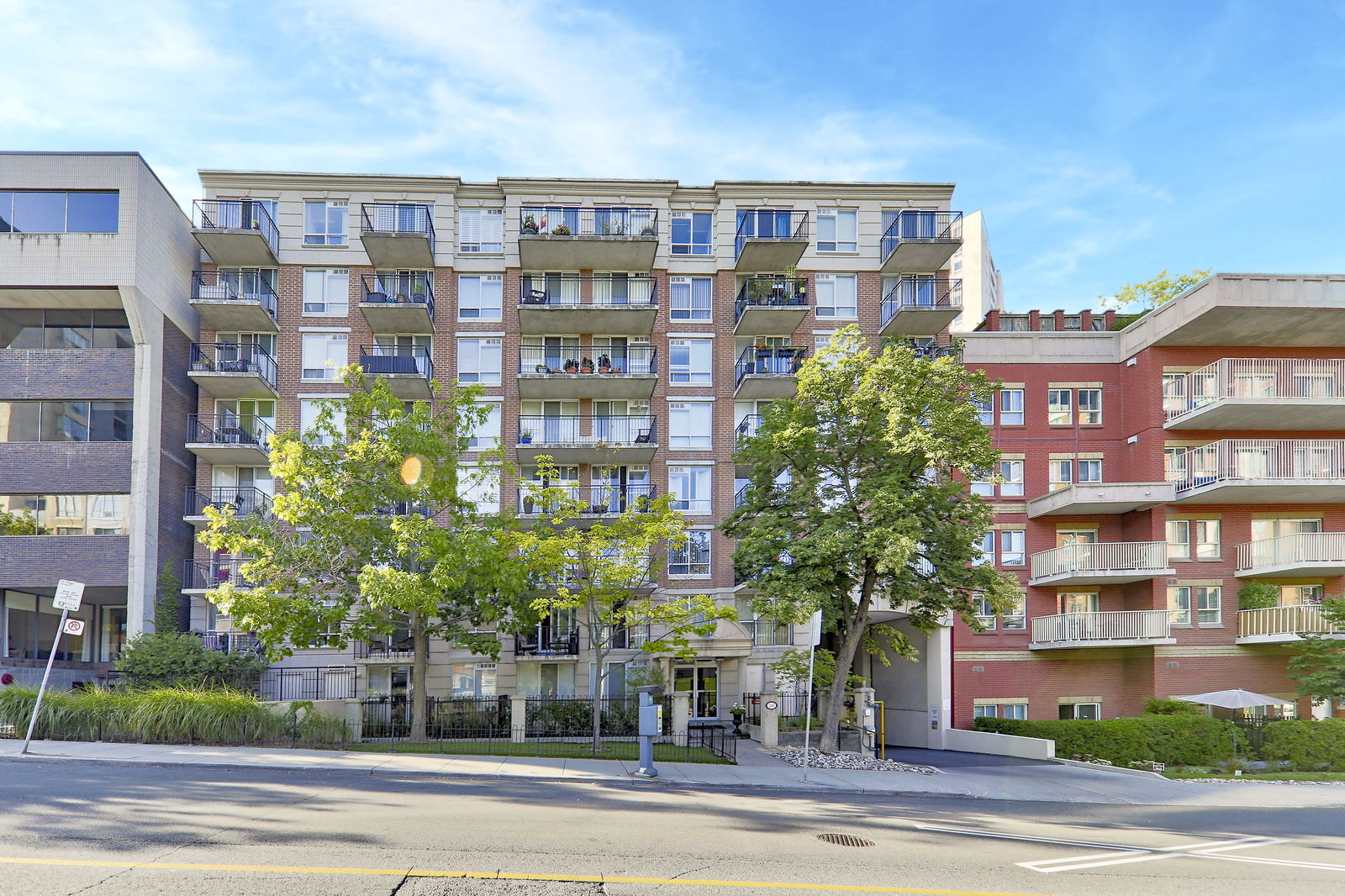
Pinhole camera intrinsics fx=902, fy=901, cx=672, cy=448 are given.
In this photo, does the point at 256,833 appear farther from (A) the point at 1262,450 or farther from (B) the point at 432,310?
(A) the point at 1262,450

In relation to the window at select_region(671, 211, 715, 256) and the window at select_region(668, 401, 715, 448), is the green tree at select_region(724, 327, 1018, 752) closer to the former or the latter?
the window at select_region(668, 401, 715, 448)

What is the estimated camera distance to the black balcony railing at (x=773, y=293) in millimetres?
34188

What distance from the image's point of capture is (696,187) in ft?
117

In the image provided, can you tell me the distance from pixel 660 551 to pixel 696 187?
14387mm

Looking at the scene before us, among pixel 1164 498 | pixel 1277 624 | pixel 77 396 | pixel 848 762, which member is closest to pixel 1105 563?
pixel 1164 498

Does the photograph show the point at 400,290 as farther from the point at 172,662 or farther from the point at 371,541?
the point at 172,662

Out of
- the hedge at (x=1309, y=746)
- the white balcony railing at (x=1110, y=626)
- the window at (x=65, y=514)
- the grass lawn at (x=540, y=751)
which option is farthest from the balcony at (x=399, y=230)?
the hedge at (x=1309, y=746)

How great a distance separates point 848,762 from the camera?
21.6 metres

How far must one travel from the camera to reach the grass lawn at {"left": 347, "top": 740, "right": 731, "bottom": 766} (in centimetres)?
1994

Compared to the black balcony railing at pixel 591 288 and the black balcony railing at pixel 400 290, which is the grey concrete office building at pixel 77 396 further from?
the black balcony railing at pixel 591 288

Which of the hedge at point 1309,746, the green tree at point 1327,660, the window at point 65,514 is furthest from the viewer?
the window at point 65,514

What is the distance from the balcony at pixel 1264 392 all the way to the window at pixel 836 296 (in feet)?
39.6

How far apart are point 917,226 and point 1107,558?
14247 millimetres

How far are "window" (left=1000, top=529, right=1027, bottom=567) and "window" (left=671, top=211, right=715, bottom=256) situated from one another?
15.7 metres
